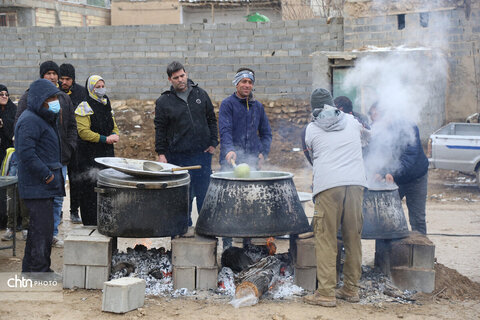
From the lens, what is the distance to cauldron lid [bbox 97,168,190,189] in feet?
16.7

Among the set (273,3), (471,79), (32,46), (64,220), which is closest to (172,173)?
(64,220)

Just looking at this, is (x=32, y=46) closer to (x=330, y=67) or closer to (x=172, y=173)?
(x=330, y=67)

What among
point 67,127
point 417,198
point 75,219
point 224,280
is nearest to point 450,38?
point 417,198

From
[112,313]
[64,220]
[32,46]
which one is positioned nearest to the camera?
[112,313]

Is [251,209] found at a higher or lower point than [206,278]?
higher

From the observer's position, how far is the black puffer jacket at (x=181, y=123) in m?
6.20

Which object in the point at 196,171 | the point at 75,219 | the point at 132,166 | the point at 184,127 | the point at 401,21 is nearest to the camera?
the point at 132,166

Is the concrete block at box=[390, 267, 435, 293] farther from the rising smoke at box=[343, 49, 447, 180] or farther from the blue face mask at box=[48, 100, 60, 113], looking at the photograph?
the rising smoke at box=[343, 49, 447, 180]

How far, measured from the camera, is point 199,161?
20.8 feet

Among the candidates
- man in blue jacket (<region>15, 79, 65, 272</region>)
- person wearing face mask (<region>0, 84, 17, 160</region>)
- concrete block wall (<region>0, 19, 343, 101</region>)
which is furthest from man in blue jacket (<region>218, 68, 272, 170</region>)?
concrete block wall (<region>0, 19, 343, 101</region>)

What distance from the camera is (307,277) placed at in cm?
529

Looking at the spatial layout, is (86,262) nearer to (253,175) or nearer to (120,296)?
(120,296)

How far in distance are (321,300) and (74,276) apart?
2.26 m

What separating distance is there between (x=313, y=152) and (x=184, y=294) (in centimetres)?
173
